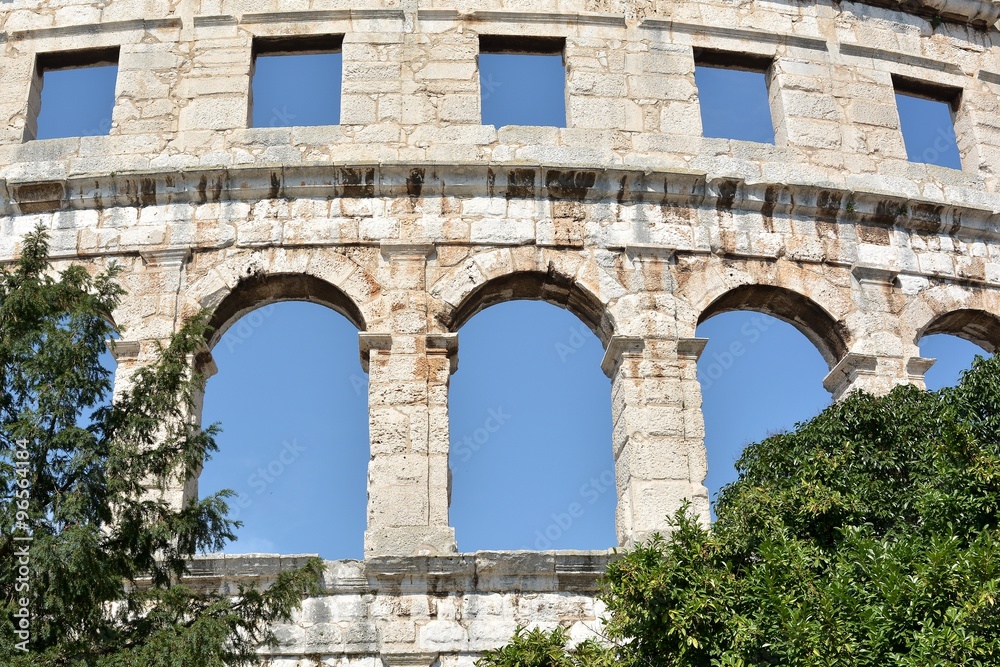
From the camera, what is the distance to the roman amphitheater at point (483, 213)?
11.6 metres

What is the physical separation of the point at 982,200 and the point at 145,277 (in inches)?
364

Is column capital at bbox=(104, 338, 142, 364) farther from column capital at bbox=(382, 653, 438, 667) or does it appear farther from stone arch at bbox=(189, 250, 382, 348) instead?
column capital at bbox=(382, 653, 438, 667)

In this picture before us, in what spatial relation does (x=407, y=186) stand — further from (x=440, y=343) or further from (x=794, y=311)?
(x=794, y=311)

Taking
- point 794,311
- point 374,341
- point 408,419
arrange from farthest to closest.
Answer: point 794,311 < point 374,341 < point 408,419

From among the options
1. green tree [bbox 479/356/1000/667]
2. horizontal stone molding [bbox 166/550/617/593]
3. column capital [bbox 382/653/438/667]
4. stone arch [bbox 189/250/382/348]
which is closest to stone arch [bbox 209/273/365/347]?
stone arch [bbox 189/250/382/348]

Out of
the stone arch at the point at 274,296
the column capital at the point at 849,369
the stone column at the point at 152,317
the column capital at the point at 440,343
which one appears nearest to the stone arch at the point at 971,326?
the column capital at the point at 849,369

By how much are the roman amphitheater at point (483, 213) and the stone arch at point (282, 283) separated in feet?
0.08

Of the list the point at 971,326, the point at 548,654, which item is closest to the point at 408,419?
the point at 548,654

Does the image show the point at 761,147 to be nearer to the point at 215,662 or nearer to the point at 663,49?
the point at 663,49

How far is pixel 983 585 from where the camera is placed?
7.18 metres

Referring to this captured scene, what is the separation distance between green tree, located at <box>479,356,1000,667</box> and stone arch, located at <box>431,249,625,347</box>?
3.30 m

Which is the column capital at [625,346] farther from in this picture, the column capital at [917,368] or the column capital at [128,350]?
the column capital at [128,350]

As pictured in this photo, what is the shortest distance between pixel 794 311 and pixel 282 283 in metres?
5.34

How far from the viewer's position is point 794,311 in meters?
13.4
